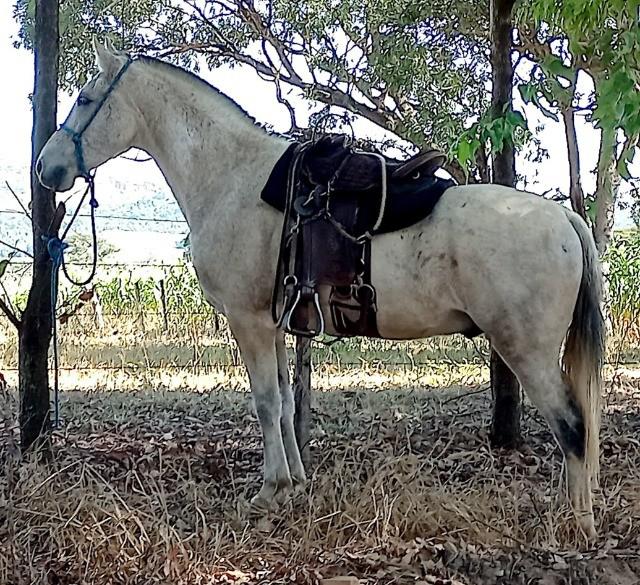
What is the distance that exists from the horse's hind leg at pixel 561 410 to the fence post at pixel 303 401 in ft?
4.14

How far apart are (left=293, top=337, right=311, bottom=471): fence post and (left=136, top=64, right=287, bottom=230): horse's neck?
934mm

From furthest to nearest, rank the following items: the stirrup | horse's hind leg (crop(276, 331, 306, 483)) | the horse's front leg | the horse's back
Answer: horse's hind leg (crop(276, 331, 306, 483))
the horse's front leg
the stirrup
the horse's back

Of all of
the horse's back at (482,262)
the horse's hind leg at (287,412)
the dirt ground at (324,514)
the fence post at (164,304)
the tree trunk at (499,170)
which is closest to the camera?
the dirt ground at (324,514)

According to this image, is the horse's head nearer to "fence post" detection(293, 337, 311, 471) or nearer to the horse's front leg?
the horse's front leg

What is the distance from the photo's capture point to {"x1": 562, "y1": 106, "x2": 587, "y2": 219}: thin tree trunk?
5.09 metres

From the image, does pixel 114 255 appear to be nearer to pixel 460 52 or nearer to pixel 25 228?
pixel 25 228

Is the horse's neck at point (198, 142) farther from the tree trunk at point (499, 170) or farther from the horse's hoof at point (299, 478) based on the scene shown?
the tree trunk at point (499, 170)

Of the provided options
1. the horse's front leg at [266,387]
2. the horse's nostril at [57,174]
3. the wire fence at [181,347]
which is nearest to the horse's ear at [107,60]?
the horse's nostril at [57,174]

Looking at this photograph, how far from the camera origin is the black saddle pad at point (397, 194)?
3395 mm

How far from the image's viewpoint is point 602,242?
955 cm

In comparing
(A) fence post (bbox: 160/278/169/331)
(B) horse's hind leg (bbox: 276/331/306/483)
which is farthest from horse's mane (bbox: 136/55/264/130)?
(A) fence post (bbox: 160/278/169/331)

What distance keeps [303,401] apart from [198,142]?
4.81 ft

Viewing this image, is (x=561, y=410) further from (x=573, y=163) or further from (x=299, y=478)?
(x=573, y=163)

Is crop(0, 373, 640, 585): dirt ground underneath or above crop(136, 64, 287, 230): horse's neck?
underneath
